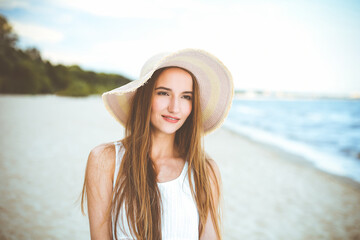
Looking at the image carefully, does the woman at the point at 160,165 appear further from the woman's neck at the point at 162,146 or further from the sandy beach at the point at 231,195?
the sandy beach at the point at 231,195

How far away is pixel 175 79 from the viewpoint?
1519 mm

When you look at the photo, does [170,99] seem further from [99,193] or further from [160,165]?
[99,193]

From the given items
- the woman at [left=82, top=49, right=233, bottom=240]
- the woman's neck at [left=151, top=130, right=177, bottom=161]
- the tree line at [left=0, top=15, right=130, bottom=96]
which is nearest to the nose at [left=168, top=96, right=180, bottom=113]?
the woman at [left=82, top=49, right=233, bottom=240]

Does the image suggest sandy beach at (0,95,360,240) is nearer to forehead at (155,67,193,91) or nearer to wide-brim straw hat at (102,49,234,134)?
wide-brim straw hat at (102,49,234,134)

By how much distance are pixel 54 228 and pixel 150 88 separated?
2799 mm

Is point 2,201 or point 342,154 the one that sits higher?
point 342,154

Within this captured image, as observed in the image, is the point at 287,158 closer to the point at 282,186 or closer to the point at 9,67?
the point at 282,186

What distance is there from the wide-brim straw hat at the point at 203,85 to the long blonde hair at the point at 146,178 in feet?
0.31

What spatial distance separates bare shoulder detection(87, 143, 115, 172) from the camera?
138cm

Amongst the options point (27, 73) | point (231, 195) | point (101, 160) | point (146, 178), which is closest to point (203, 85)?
point (146, 178)

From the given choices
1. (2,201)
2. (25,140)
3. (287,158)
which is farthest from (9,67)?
(287,158)

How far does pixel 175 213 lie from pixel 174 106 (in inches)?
28.7

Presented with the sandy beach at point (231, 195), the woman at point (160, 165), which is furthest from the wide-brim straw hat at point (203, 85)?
the sandy beach at point (231, 195)

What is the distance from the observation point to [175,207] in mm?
1473
